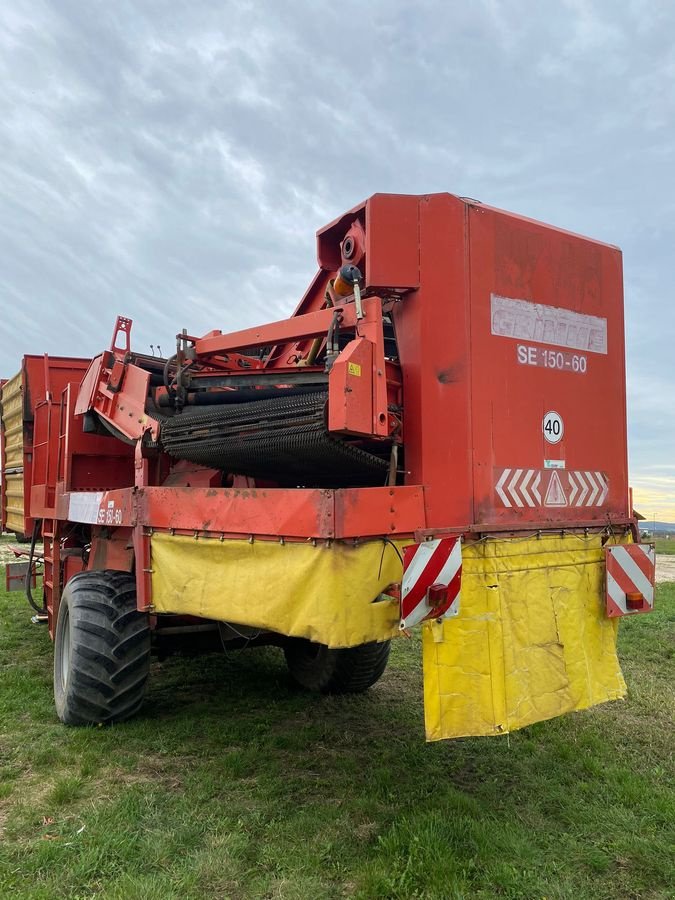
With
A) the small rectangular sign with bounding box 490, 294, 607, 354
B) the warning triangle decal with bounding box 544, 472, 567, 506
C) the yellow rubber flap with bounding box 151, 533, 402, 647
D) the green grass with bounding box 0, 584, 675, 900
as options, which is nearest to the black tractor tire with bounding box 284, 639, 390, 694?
the green grass with bounding box 0, 584, 675, 900

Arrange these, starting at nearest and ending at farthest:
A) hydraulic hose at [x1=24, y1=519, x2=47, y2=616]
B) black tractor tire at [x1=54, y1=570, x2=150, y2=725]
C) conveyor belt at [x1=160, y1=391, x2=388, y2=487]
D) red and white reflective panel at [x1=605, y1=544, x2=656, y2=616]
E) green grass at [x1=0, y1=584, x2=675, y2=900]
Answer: green grass at [x1=0, y1=584, x2=675, y2=900] < conveyor belt at [x1=160, y1=391, x2=388, y2=487] < red and white reflective panel at [x1=605, y1=544, x2=656, y2=616] < black tractor tire at [x1=54, y1=570, x2=150, y2=725] < hydraulic hose at [x1=24, y1=519, x2=47, y2=616]

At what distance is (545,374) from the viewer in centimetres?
335

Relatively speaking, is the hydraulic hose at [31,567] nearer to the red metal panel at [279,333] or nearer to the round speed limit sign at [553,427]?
the red metal panel at [279,333]

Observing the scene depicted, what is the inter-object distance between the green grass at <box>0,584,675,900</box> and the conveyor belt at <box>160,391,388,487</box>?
1604 millimetres

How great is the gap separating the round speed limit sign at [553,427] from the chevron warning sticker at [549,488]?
15 centimetres

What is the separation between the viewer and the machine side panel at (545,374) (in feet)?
10.3

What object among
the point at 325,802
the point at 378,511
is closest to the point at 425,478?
the point at 378,511

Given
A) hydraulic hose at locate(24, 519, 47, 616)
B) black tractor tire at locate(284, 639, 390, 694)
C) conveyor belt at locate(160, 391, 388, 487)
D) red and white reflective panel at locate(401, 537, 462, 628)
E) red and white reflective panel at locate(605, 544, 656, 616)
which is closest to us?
red and white reflective panel at locate(401, 537, 462, 628)

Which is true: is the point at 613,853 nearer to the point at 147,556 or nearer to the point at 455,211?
the point at 147,556

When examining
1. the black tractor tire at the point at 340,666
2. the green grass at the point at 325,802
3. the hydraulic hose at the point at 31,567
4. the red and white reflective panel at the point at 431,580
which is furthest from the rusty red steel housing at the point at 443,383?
the hydraulic hose at the point at 31,567

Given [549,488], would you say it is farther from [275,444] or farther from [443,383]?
[275,444]

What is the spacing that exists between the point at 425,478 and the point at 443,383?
442mm

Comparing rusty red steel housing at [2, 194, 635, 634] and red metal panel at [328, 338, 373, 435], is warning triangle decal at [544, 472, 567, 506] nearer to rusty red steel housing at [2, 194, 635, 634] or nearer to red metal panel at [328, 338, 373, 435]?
rusty red steel housing at [2, 194, 635, 634]

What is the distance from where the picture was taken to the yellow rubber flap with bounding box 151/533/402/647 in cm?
274
